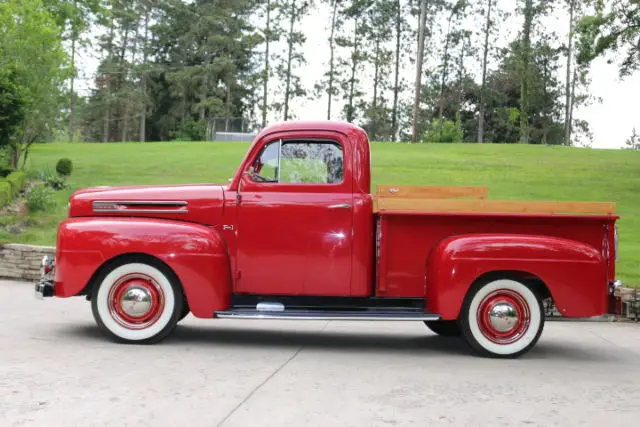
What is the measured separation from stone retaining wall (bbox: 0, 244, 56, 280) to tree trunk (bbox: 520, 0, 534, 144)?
47995 mm

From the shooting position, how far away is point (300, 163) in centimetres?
712

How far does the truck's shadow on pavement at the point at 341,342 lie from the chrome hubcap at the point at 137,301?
1.24 feet

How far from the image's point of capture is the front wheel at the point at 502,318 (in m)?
6.73

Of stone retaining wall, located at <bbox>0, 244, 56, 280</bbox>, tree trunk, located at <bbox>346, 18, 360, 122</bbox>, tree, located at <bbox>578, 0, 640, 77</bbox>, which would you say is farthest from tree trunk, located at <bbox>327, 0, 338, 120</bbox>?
stone retaining wall, located at <bbox>0, 244, 56, 280</bbox>

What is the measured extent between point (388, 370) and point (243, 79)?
60869 mm

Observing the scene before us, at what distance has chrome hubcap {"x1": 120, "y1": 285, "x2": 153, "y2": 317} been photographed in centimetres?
679

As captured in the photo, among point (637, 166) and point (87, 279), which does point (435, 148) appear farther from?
point (87, 279)

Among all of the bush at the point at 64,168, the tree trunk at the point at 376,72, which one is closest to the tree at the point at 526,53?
the tree trunk at the point at 376,72

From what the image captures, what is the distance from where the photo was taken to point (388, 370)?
19.7ft

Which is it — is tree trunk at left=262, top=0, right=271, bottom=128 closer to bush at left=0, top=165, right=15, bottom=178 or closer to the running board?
bush at left=0, top=165, right=15, bottom=178

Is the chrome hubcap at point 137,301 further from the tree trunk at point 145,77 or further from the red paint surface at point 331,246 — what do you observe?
the tree trunk at point 145,77

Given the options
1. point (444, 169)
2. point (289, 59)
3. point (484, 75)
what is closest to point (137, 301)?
point (444, 169)

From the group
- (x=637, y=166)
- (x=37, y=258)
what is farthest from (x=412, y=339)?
(x=637, y=166)

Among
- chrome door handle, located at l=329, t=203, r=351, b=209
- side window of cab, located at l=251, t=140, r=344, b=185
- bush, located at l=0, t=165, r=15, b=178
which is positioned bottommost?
chrome door handle, located at l=329, t=203, r=351, b=209
